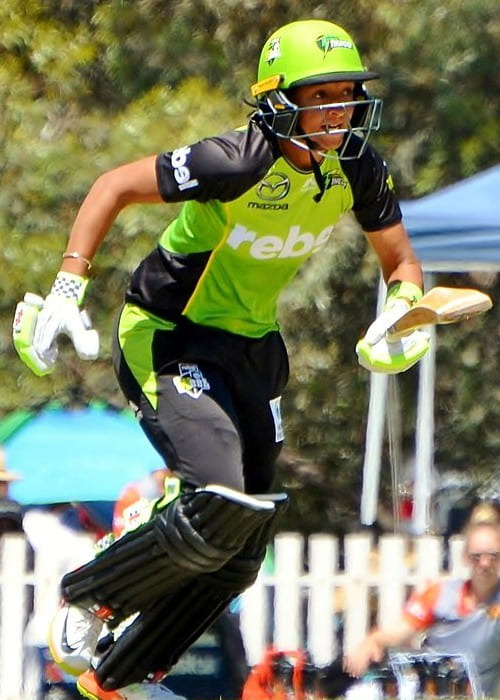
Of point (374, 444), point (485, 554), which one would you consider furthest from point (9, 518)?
point (485, 554)

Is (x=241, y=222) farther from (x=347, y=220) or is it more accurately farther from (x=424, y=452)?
(x=347, y=220)

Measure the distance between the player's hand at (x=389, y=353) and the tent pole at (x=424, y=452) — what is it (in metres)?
4.40

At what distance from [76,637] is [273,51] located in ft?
5.91

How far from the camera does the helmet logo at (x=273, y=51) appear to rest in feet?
16.4

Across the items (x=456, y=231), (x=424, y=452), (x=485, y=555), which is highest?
(x=456, y=231)

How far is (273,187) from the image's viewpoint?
4.96 metres

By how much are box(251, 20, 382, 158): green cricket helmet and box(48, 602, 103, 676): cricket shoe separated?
152 centimetres

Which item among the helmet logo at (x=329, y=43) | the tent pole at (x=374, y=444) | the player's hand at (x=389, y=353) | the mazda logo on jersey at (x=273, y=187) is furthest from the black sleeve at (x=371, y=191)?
the tent pole at (x=374, y=444)

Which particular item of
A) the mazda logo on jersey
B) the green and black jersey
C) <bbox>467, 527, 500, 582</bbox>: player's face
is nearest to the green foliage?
<bbox>467, 527, 500, 582</bbox>: player's face

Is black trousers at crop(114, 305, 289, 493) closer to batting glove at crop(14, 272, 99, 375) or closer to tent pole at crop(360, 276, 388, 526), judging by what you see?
batting glove at crop(14, 272, 99, 375)

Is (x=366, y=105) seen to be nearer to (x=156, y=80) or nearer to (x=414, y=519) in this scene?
(x=414, y=519)

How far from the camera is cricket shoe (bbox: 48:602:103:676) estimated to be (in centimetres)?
521

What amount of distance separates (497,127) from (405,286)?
19.7 feet

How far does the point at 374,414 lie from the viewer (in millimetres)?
9844
